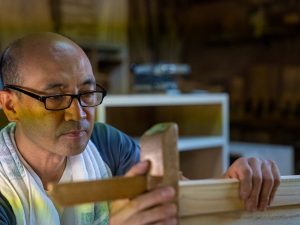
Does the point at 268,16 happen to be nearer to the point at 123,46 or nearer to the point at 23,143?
the point at 123,46

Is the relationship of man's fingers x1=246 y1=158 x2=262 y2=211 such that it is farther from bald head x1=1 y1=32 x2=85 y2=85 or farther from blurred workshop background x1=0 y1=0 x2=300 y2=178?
blurred workshop background x1=0 y1=0 x2=300 y2=178

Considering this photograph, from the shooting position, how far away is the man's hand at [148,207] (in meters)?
0.52

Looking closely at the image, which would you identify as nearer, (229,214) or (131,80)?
(229,214)

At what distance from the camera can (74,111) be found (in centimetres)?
88

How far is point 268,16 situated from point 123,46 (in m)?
0.83

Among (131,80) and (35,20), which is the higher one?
(35,20)

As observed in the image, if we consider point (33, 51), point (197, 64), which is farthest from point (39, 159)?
point (197, 64)

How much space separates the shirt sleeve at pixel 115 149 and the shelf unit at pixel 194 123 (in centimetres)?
79

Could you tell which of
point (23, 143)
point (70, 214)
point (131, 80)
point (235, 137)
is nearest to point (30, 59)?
point (23, 143)

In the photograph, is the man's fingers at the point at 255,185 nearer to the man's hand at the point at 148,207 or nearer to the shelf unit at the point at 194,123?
the man's hand at the point at 148,207

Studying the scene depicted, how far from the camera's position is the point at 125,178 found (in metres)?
0.51

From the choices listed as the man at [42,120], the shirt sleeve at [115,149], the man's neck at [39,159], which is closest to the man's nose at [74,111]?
the man at [42,120]

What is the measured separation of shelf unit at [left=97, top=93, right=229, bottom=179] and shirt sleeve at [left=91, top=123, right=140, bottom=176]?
79cm

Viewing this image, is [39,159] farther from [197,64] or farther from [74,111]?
[197,64]
